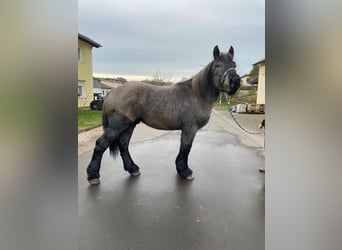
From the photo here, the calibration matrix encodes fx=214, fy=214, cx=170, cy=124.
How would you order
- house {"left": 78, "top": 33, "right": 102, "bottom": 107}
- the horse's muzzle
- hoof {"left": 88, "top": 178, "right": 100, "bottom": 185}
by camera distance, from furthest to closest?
hoof {"left": 88, "top": 178, "right": 100, "bottom": 185} → the horse's muzzle → house {"left": 78, "top": 33, "right": 102, "bottom": 107}

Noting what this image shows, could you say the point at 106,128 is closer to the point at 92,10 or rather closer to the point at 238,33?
the point at 92,10

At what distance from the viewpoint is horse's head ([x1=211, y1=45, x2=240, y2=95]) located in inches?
85.5

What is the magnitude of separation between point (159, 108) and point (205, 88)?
0.57 metres

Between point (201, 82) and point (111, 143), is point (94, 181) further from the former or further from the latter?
point (201, 82)

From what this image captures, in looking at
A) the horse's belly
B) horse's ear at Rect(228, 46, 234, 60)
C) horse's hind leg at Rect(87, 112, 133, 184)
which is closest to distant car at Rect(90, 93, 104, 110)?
horse's hind leg at Rect(87, 112, 133, 184)

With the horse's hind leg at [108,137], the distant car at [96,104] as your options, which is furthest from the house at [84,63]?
the horse's hind leg at [108,137]

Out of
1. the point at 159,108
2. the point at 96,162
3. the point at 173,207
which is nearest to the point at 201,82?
the point at 159,108

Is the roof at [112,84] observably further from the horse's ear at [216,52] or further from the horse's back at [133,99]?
the horse's ear at [216,52]

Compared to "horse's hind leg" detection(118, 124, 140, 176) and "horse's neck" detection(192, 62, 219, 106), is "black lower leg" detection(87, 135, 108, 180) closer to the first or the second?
"horse's hind leg" detection(118, 124, 140, 176)

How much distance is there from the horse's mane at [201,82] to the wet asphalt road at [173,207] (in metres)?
1.04

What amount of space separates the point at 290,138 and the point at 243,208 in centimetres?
135

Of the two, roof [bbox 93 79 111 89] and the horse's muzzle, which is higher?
roof [bbox 93 79 111 89]

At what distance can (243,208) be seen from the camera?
1.86 metres

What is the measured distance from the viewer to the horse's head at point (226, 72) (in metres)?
2.17
